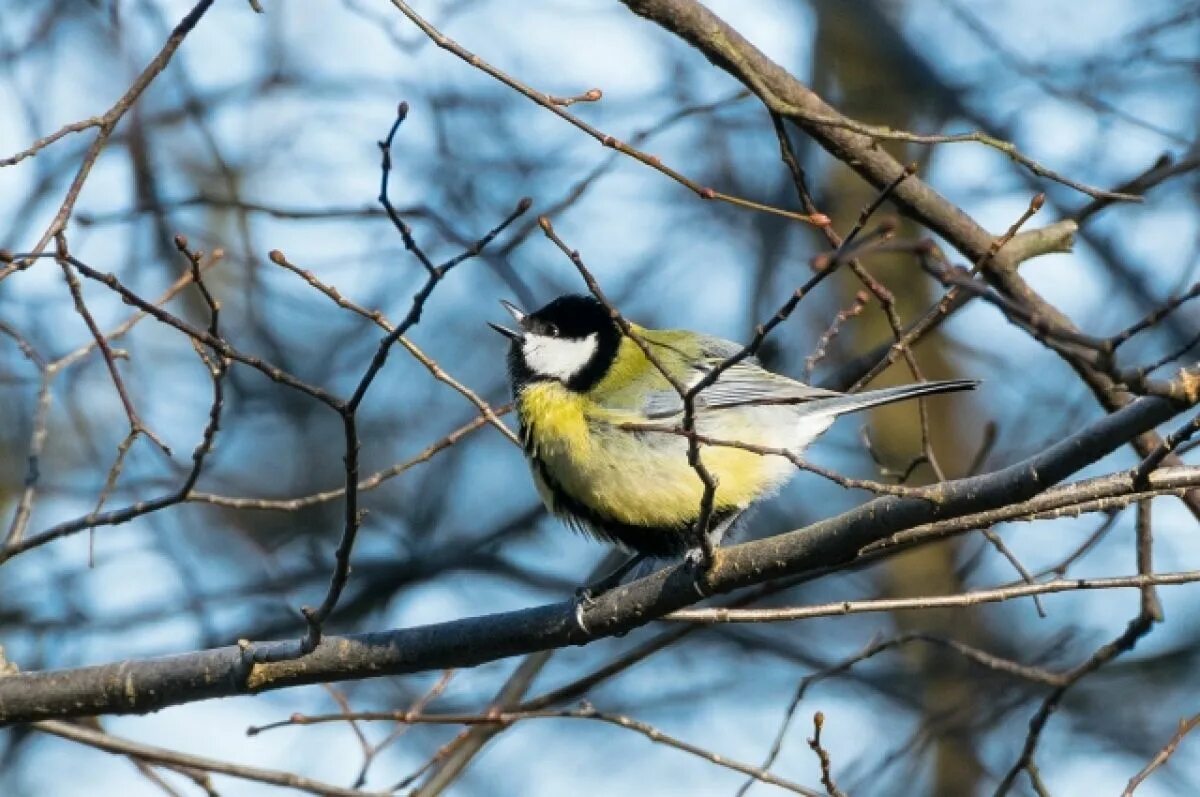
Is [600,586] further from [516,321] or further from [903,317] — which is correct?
[903,317]

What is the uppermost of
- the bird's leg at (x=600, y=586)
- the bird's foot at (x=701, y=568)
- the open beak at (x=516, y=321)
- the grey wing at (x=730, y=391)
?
the open beak at (x=516, y=321)

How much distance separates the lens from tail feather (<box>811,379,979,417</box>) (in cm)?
373

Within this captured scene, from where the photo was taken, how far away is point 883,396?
13.2 ft

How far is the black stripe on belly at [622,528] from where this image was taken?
4.32m

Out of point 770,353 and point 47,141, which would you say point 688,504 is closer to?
point 770,353

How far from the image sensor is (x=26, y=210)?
620 centimetres

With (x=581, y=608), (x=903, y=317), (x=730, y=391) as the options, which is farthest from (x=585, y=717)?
(x=903, y=317)

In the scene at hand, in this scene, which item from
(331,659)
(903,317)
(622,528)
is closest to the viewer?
(331,659)

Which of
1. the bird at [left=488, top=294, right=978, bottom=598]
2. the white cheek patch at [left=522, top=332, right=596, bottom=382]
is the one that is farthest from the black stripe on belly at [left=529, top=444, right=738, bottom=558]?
the white cheek patch at [left=522, top=332, right=596, bottom=382]

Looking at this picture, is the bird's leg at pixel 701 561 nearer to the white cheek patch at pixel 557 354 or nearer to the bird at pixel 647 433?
the bird at pixel 647 433

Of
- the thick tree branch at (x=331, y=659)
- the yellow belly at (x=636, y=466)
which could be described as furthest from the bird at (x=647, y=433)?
the thick tree branch at (x=331, y=659)

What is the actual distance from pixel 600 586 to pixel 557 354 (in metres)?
0.91

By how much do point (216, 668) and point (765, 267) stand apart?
16.9ft

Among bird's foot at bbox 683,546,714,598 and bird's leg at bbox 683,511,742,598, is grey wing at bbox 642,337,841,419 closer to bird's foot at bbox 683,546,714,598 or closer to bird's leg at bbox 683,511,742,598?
bird's leg at bbox 683,511,742,598
